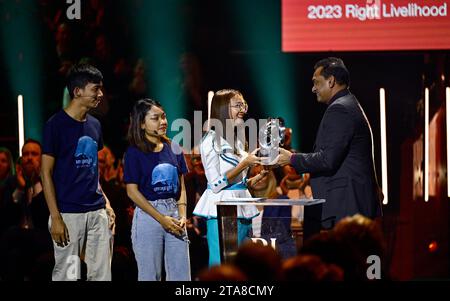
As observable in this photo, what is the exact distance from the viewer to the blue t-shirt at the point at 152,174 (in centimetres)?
504

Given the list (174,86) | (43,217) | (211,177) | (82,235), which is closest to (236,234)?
(211,177)

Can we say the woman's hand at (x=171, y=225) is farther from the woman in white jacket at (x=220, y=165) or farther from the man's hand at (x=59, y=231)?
the man's hand at (x=59, y=231)

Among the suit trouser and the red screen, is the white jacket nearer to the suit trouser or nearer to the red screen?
the suit trouser

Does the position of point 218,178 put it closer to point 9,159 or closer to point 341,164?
point 341,164

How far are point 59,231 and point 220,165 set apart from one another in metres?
0.86

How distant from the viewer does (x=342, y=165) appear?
15.8ft

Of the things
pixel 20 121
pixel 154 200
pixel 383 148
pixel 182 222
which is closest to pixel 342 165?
pixel 182 222

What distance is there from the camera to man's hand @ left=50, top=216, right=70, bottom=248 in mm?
4863

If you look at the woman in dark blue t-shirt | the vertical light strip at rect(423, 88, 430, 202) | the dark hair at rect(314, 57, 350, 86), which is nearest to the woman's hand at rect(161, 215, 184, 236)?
the woman in dark blue t-shirt

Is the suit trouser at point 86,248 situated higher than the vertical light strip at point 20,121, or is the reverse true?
the vertical light strip at point 20,121

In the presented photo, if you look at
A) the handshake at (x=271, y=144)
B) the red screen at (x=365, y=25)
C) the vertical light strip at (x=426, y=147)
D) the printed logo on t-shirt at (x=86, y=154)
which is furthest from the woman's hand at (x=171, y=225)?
the vertical light strip at (x=426, y=147)

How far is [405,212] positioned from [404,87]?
102cm
